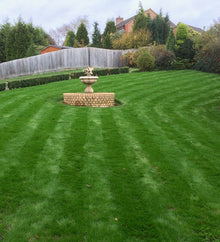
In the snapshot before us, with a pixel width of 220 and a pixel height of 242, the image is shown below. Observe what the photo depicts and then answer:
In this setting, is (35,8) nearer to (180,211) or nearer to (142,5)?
(142,5)

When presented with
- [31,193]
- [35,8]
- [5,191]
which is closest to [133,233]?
[31,193]

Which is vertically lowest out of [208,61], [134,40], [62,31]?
[208,61]

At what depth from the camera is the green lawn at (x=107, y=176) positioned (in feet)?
10.0

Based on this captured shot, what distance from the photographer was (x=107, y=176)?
4367 millimetres

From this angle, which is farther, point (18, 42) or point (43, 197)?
point (18, 42)

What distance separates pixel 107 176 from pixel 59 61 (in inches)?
939

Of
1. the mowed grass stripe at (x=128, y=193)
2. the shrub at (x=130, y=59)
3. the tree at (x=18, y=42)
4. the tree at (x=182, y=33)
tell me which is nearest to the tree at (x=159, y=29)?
the tree at (x=182, y=33)

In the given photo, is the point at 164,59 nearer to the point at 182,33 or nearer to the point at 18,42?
the point at 182,33

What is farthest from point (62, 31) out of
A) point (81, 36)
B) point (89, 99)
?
point (89, 99)

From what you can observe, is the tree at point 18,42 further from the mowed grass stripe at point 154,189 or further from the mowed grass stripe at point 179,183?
the mowed grass stripe at point 179,183

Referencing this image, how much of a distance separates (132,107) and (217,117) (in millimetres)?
3758

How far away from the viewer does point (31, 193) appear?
3.71m

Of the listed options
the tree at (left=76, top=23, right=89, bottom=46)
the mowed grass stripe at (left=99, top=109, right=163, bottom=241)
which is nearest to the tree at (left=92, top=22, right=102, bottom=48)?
the tree at (left=76, top=23, right=89, bottom=46)

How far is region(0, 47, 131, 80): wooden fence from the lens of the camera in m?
25.8
